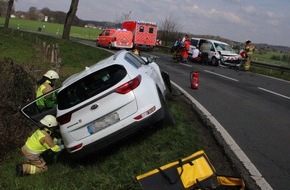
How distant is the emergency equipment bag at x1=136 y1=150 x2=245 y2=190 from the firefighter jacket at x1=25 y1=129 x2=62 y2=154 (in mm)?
2727

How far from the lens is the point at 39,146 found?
723 cm

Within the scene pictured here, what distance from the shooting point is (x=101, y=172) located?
258 inches

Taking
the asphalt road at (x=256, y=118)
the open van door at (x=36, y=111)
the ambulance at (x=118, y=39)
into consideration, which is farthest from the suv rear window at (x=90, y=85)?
→ the ambulance at (x=118, y=39)

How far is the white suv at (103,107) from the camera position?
6.54 meters

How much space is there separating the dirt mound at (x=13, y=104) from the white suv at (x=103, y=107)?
2.04m

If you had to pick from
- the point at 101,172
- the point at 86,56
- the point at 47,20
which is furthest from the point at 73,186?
the point at 47,20

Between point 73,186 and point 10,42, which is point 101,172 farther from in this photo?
point 10,42

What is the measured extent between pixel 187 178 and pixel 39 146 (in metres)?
3.24

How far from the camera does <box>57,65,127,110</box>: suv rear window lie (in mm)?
6617

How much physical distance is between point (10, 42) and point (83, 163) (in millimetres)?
23013

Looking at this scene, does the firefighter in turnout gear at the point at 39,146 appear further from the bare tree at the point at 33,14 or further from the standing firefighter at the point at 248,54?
the bare tree at the point at 33,14

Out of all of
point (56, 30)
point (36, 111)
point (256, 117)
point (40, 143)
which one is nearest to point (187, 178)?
point (40, 143)

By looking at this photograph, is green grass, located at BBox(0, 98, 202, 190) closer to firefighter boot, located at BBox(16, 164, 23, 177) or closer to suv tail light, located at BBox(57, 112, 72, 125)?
firefighter boot, located at BBox(16, 164, 23, 177)

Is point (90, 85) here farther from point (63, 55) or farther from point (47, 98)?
point (63, 55)
